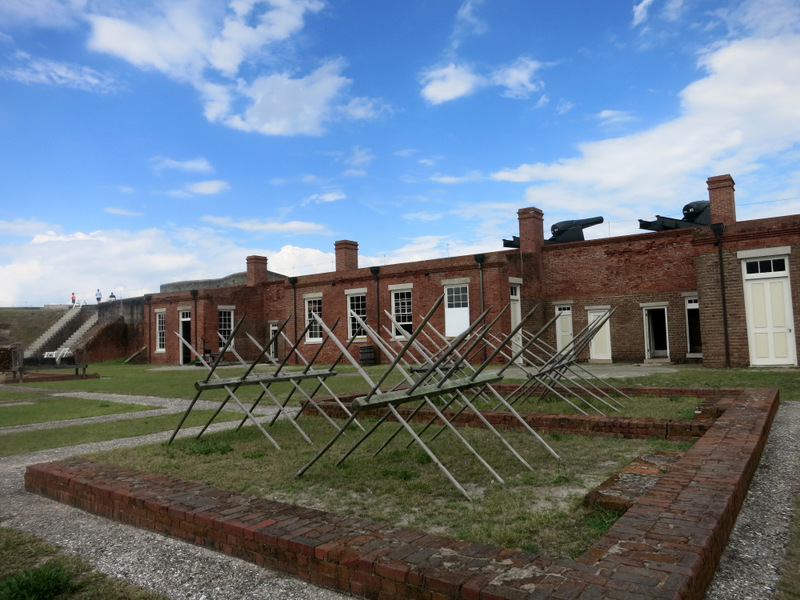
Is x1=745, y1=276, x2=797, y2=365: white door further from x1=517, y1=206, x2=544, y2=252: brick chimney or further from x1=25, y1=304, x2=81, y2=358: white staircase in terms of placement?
x1=25, y1=304, x2=81, y2=358: white staircase

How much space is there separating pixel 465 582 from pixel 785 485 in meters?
3.45

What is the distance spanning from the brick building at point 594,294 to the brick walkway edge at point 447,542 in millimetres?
7927

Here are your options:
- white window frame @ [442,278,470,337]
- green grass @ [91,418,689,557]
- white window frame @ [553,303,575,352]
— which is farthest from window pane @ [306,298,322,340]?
green grass @ [91,418,689,557]

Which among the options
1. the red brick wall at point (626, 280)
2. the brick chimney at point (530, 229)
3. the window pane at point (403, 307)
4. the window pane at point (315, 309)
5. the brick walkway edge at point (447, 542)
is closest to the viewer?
the brick walkway edge at point (447, 542)

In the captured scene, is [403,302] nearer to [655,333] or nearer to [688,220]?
[655,333]

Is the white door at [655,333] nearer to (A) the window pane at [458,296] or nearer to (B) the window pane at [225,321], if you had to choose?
(A) the window pane at [458,296]

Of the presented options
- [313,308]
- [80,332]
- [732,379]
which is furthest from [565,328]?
[80,332]

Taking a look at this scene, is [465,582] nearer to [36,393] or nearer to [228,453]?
[228,453]

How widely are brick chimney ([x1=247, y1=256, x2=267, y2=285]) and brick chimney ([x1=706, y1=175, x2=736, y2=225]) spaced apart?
20.6m

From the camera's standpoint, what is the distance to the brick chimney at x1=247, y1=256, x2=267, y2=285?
28875mm

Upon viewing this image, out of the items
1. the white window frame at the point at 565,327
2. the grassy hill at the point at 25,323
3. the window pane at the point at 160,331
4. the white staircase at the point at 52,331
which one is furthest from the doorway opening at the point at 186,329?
the white window frame at the point at 565,327

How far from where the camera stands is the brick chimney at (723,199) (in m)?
17.6

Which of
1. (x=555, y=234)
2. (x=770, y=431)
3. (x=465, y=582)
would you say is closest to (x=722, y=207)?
(x=555, y=234)

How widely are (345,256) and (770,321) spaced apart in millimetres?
16830
